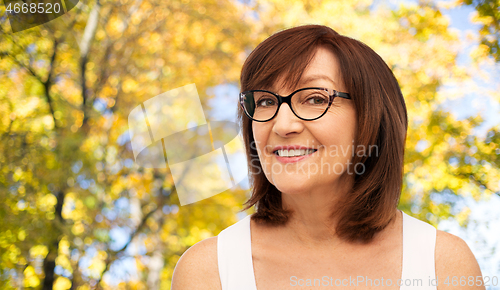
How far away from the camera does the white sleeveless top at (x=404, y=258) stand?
52.3 inches

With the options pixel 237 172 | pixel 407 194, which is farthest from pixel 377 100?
pixel 407 194

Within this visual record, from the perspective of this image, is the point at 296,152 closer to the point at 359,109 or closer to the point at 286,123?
the point at 286,123

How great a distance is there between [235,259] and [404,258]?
62 cm

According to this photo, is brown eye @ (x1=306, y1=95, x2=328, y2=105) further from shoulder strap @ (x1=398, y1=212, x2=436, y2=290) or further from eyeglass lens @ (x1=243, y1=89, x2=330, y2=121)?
shoulder strap @ (x1=398, y1=212, x2=436, y2=290)

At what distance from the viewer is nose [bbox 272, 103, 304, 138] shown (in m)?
1.26

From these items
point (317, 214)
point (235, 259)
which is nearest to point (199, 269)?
point (235, 259)

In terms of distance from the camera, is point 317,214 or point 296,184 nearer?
point 296,184

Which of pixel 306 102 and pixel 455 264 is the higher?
pixel 306 102

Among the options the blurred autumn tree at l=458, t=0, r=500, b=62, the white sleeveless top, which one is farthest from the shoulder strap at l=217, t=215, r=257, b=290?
the blurred autumn tree at l=458, t=0, r=500, b=62

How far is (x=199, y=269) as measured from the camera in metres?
1.41

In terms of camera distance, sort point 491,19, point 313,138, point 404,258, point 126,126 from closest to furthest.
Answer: point 313,138, point 404,258, point 491,19, point 126,126

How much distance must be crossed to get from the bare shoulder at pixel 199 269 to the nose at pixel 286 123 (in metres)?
0.53

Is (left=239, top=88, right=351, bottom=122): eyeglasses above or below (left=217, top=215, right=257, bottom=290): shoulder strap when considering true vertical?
above

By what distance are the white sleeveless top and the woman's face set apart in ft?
1.07
